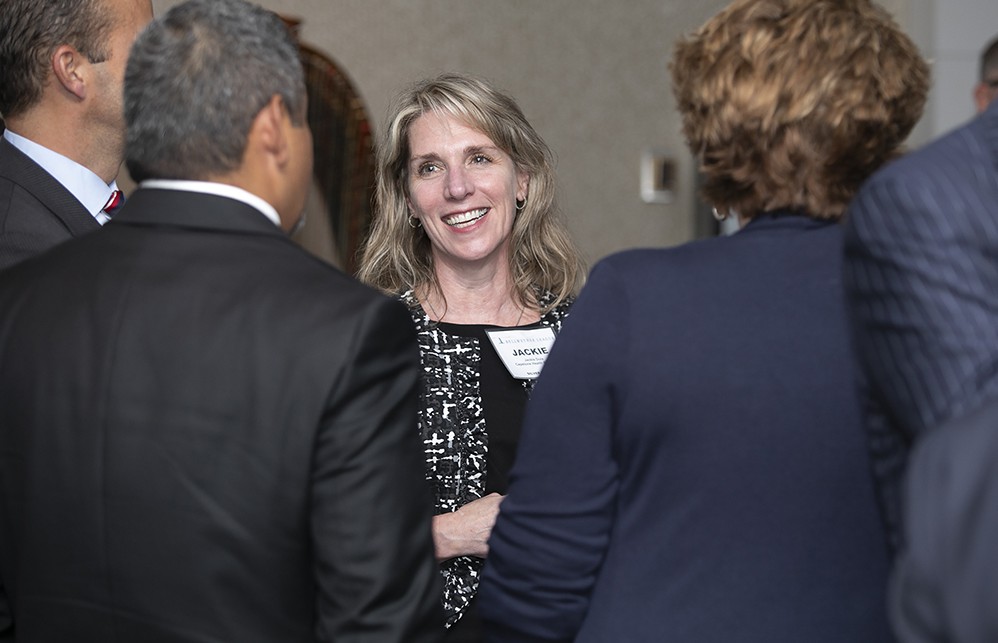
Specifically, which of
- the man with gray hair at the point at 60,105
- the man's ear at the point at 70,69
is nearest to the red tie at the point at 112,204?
the man with gray hair at the point at 60,105

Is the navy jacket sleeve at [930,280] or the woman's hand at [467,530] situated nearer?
the navy jacket sleeve at [930,280]

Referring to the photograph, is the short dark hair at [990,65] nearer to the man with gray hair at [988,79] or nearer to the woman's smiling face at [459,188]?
the man with gray hair at [988,79]

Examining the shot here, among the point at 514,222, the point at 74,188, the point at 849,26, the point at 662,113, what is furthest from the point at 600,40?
the point at 849,26

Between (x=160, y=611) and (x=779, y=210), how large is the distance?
2.93ft

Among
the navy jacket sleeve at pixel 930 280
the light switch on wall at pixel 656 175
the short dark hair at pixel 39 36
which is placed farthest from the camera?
the light switch on wall at pixel 656 175

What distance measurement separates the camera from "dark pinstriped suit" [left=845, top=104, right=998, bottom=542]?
3.03ft

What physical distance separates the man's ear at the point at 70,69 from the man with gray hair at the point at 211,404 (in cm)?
84

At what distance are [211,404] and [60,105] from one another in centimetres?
114

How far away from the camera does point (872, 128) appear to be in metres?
1.31

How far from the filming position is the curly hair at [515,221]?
2402 millimetres

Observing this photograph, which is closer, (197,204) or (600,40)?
(197,204)

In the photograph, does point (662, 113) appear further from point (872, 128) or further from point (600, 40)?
point (872, 128)

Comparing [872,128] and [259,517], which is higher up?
[872,128]

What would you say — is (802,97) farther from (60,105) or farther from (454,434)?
(60,105)
